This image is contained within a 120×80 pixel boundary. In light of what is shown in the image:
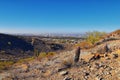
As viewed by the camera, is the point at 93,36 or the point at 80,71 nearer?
the point at 80,71

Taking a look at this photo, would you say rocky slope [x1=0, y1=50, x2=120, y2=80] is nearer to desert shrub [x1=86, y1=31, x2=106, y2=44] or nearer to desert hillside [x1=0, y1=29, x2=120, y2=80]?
desert hillside [x1=0, y1=29, x2=120, y2=80]

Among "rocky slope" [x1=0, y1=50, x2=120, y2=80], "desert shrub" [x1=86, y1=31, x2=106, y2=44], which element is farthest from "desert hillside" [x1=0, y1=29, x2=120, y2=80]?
"desert shrub" [x1=86, y1=31, x2=106, y2=44]

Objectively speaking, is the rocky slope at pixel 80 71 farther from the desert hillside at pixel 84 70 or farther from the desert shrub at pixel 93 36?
the desert shrub at pixel 93 36

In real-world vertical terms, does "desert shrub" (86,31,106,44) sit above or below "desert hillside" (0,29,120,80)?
above

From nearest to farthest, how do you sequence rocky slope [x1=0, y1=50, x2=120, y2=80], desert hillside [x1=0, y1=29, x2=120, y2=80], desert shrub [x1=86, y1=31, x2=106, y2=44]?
rocky slope [x1=0, y1=50, x2=120, y2=80] < desert hillside [x1=0, y1=29, x2=120, y2=80] < desert shrub [x1=86, y1=31, x2=106, y2=44]

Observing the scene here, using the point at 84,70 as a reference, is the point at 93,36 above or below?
above

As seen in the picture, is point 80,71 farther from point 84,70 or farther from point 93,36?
point 93,36

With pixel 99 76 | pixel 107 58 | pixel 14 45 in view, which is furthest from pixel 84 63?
pixel 14 45

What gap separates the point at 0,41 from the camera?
78.6 m

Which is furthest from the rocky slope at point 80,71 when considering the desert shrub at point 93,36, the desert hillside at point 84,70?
the desert shrub at point 93,36

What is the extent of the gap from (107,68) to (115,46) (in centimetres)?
504

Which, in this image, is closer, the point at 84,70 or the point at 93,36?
the point at 84,70

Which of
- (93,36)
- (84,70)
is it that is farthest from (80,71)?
(93,36)

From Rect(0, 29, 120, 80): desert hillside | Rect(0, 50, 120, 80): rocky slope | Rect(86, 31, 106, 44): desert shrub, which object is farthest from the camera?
Rect(86, 31, 106, 44): desert shrub
